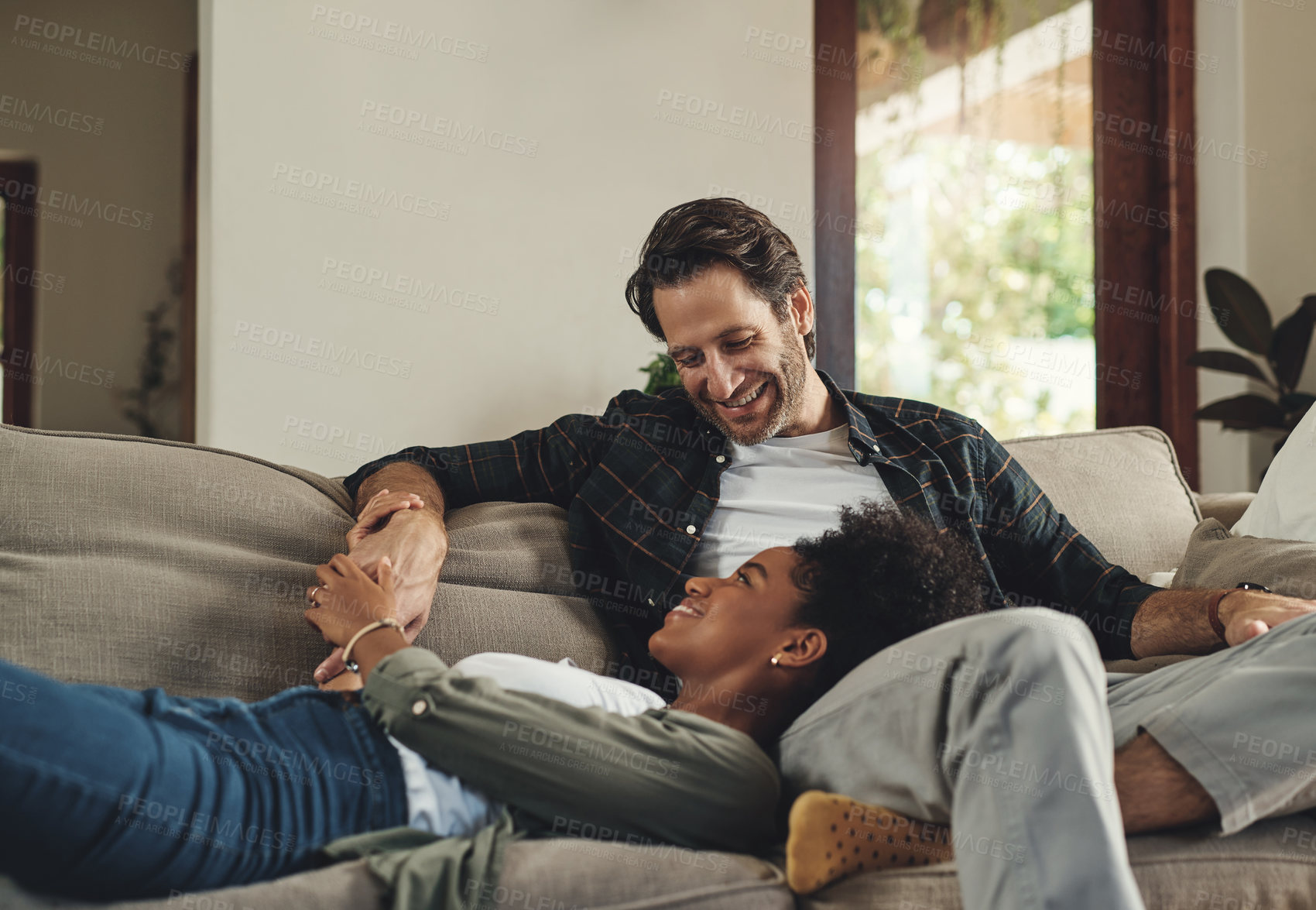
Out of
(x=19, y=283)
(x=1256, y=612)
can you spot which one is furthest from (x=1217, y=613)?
(x=19, y=283)

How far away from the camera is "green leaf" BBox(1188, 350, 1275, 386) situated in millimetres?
2797

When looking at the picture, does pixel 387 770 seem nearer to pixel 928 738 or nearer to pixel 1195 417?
pixel 928 738

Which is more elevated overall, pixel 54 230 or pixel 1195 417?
pixel 54 230

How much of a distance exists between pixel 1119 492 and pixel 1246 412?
47.3 inches

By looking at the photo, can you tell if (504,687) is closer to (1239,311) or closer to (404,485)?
(404,485)

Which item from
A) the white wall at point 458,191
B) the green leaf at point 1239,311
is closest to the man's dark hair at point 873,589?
the white wall at point 458,191

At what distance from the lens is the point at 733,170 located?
9.11 ft

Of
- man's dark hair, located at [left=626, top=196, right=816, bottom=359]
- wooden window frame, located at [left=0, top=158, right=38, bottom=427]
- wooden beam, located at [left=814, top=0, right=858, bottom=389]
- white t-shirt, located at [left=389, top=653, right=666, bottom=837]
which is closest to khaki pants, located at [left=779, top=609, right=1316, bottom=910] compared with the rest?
white t-shirt, located at [left=389, top=653, right=666, bottom=837]

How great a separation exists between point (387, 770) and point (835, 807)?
0.43 m

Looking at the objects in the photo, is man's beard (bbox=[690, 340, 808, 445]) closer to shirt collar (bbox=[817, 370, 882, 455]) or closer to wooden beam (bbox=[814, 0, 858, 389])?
shirt collar (bbox=[817, 370, 882, 455])

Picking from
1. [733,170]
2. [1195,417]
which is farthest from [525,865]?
[1195,417]

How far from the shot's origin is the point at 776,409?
5.46 ft

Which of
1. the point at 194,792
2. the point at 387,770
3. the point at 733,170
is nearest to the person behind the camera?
the point at 194,792

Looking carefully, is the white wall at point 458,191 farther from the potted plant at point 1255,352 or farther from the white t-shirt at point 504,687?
the white t-shirt at point 504,687
